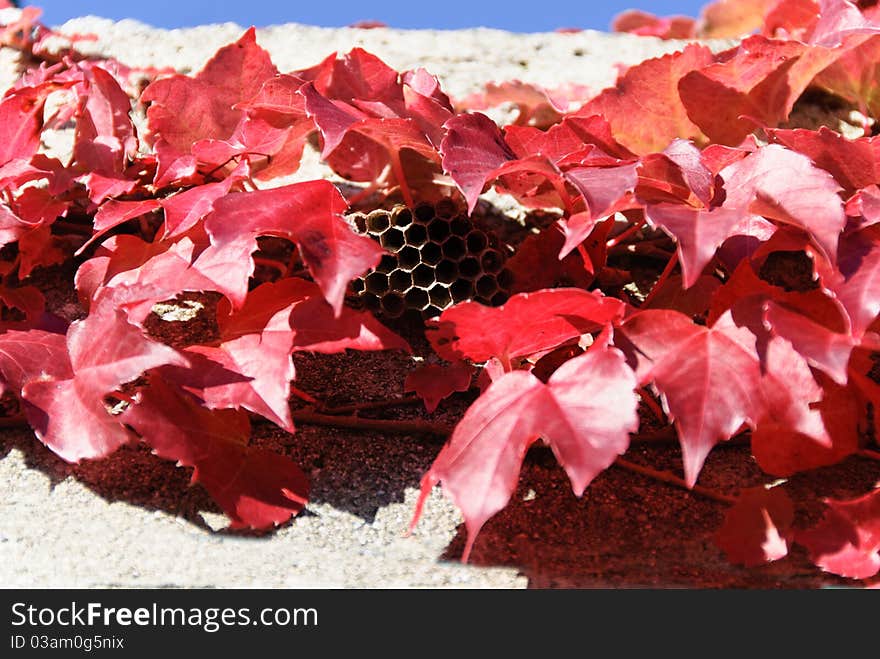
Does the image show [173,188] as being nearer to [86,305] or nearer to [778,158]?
[86,305]

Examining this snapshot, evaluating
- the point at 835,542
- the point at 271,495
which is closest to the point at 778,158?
the point at 835,542

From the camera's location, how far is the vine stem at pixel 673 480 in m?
0.81

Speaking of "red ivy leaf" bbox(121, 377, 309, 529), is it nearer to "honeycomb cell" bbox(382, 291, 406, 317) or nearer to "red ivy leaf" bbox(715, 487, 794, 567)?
"honeycomb cell" bbox(382, 291, 406, 317)

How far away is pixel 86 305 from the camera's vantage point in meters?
0.93

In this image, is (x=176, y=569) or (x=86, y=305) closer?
(x=176, y=569)

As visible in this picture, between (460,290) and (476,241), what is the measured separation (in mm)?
55

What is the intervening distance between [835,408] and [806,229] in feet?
0.69

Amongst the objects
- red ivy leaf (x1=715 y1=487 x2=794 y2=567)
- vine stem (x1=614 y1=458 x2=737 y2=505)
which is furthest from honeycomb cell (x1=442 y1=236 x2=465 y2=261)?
red ivy leaf (x1=715 y1=487 x2=794 y2=567)

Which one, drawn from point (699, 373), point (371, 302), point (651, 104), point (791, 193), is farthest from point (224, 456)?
point (651, 104)

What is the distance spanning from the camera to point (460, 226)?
0.97 m

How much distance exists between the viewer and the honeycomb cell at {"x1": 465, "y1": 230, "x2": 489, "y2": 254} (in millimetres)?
971

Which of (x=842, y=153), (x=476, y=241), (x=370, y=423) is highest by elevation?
(x=842, y=153)

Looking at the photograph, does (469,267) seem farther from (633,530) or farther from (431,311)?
(633,530)

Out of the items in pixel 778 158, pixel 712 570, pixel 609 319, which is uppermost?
pixel 778 158
